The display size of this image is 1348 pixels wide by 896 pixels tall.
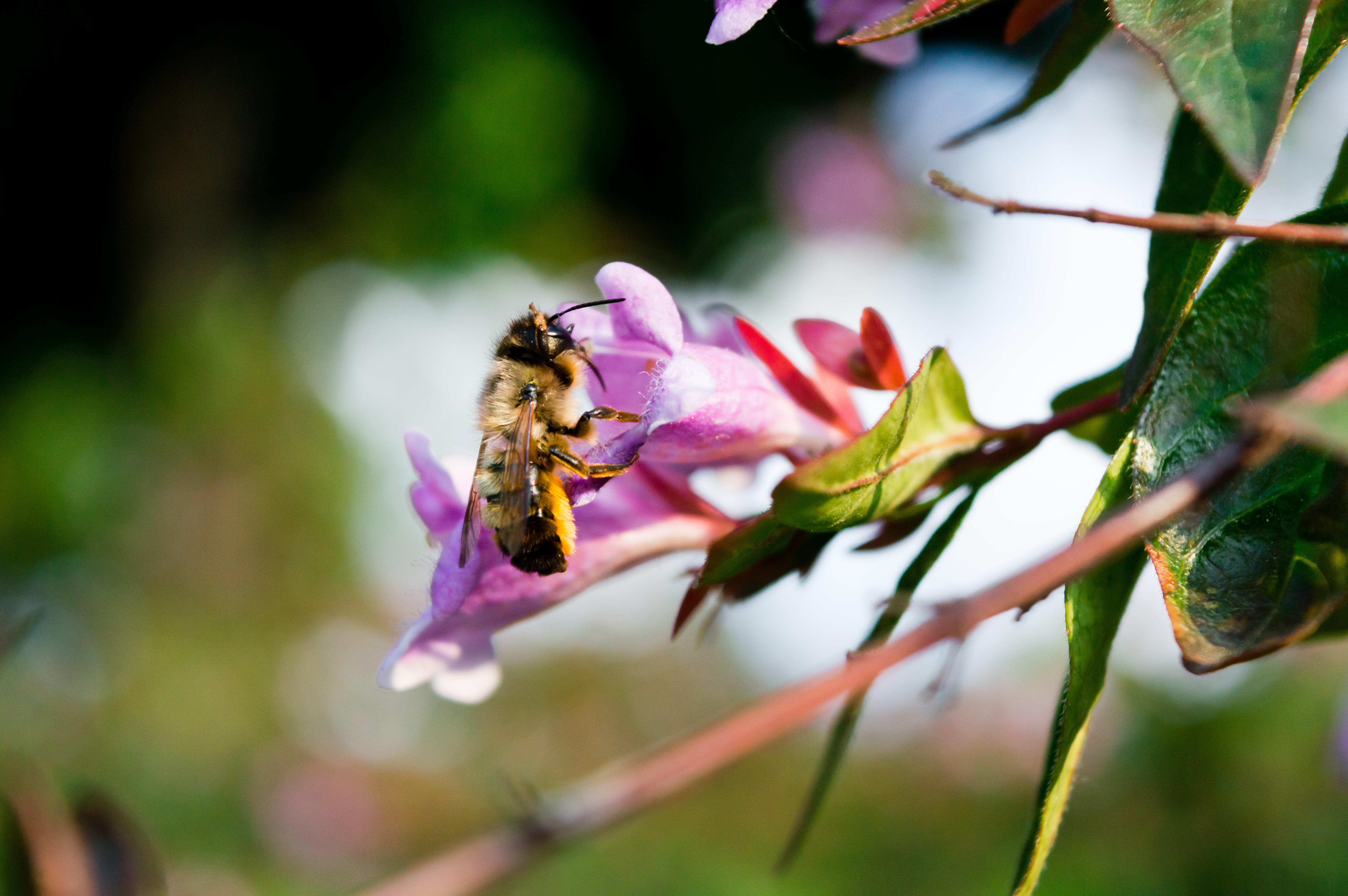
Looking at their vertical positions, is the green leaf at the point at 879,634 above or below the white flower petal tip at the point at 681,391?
below

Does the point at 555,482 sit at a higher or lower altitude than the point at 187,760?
higher

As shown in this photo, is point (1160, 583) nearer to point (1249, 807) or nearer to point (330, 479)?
point (1249, 807)

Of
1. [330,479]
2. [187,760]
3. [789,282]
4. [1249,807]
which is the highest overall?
[789,282]

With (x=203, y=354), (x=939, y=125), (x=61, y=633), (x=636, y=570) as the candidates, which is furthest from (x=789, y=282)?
(x=636, y=570)

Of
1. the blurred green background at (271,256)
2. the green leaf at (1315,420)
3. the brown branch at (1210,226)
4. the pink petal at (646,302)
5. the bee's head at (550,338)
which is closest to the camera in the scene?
the green leaf at (1315,420)

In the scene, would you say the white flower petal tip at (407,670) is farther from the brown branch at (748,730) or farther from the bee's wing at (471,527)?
the brown branch at (748,730)

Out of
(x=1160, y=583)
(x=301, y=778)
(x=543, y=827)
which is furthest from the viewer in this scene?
(x=301, y=778)

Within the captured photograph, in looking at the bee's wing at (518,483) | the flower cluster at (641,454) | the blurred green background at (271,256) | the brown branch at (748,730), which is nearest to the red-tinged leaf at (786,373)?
the flower cluster at (641,454)
